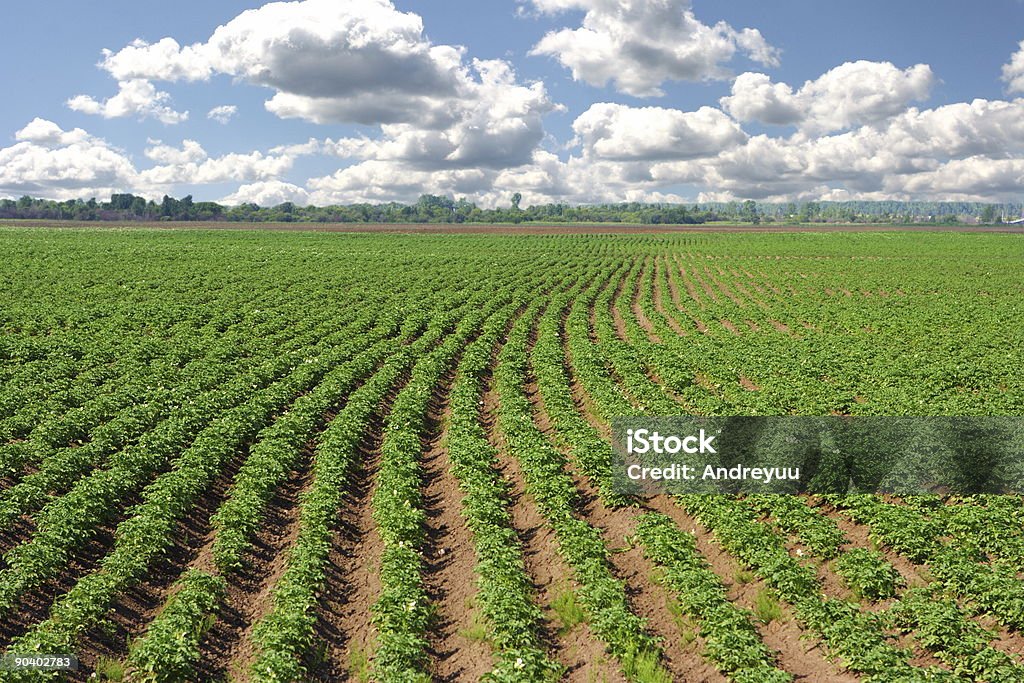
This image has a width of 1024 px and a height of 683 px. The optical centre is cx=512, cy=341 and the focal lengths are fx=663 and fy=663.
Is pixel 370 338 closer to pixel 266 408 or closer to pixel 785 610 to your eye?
pixel 266 408

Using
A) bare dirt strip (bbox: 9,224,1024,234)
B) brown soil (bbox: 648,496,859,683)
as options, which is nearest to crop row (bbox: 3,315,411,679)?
brown soil (bbox: 648,496,859,683)

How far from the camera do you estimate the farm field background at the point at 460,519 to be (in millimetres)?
8383

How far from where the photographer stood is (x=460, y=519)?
12.2m

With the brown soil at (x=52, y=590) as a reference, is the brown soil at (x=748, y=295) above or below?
above

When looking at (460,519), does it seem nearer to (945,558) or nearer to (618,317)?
(945,558)

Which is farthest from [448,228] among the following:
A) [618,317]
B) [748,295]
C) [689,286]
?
[618,317]

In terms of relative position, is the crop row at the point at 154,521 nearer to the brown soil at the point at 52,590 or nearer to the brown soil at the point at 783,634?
the brown soil at the point at 52,590

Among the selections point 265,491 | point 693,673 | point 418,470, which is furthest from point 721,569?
point 265,491

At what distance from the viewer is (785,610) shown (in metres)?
9.09

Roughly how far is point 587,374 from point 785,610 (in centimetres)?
1248

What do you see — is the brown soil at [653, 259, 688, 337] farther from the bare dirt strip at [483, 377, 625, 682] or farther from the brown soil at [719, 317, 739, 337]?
the bare dirt strip at [483, 377, 625, 682]

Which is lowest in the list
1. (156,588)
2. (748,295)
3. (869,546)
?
(156,588)

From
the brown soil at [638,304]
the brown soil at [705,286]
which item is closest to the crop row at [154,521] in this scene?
the brown soil at [638,304]

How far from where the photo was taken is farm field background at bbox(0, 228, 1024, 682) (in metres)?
8.38
